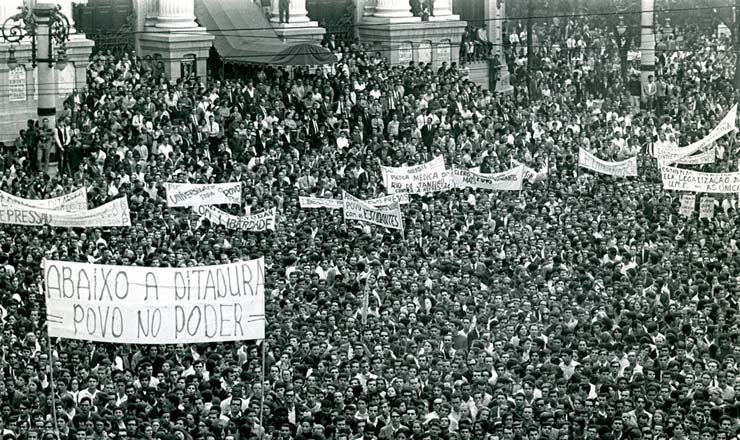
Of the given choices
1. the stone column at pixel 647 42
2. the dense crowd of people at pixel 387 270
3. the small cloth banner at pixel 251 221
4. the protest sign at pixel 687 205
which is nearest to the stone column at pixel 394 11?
the stone column at pixel 647 42

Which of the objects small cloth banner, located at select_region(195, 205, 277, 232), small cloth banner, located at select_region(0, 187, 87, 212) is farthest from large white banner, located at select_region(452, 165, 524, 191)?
small cloth banner, located at select_region(0, 187, 87, 212)

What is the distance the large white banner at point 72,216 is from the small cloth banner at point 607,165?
292 inches

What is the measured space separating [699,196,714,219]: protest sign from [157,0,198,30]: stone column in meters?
15.2

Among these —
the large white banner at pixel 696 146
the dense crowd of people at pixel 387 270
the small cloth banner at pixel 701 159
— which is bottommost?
the dense crowd of people at pixel 387 270

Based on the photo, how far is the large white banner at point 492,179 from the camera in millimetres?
24219

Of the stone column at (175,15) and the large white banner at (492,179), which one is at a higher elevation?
the stone column at (175,15)

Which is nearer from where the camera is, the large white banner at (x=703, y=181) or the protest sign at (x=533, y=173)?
the large white banner at (x=703, y=181)

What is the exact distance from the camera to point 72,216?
68.7 feet

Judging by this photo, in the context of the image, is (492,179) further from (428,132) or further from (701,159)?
(428,132)

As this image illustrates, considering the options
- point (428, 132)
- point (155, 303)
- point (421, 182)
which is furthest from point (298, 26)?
point (155, 303)

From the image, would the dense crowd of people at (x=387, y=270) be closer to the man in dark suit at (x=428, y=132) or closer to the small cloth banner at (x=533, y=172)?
the man in dark suit at (x=428, y=132)

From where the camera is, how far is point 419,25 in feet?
133

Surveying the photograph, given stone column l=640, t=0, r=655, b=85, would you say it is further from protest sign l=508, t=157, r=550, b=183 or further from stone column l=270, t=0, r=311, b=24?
protest sign l=508, t=157, r=550, b=183

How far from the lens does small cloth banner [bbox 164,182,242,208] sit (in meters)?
22.4
